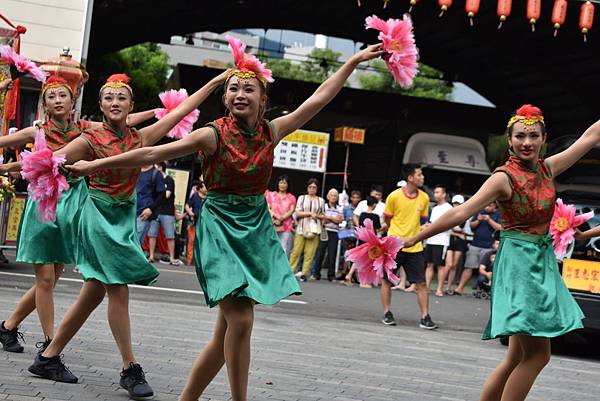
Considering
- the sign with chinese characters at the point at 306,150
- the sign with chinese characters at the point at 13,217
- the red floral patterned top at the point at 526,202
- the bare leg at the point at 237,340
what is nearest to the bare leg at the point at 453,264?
the sign with chinese characters at the point at 306,150

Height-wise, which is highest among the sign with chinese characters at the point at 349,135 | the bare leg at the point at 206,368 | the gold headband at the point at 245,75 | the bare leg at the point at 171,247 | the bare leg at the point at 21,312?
the sign with chinese characters at the point at 349,135

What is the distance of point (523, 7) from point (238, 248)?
60.4 ft

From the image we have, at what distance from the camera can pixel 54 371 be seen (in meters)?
6.14

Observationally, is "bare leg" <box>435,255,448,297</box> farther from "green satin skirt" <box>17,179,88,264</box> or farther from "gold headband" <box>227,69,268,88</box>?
"gold headband" <box>227,69,268,88</box>

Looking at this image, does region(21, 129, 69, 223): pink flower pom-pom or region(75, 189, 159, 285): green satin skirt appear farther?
region(75, 189, 159, 285): green satin skirt

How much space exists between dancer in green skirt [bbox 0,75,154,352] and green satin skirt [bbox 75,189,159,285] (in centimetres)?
67

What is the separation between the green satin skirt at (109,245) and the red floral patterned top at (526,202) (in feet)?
7.27

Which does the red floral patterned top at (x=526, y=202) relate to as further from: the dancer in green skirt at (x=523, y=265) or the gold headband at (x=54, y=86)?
the gold headband at (x=54, y=86)

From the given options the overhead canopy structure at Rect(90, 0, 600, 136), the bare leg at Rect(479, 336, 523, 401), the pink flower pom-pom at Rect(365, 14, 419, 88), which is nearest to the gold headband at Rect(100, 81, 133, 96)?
the pink flower pom-pom at Rect(365, 14, 419, 88)

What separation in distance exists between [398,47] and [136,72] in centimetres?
3672

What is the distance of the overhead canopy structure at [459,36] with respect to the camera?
2506 cm

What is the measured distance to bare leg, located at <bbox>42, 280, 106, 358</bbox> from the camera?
6023 millimetres

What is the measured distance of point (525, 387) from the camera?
514cm

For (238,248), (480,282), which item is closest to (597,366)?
(238,248)
